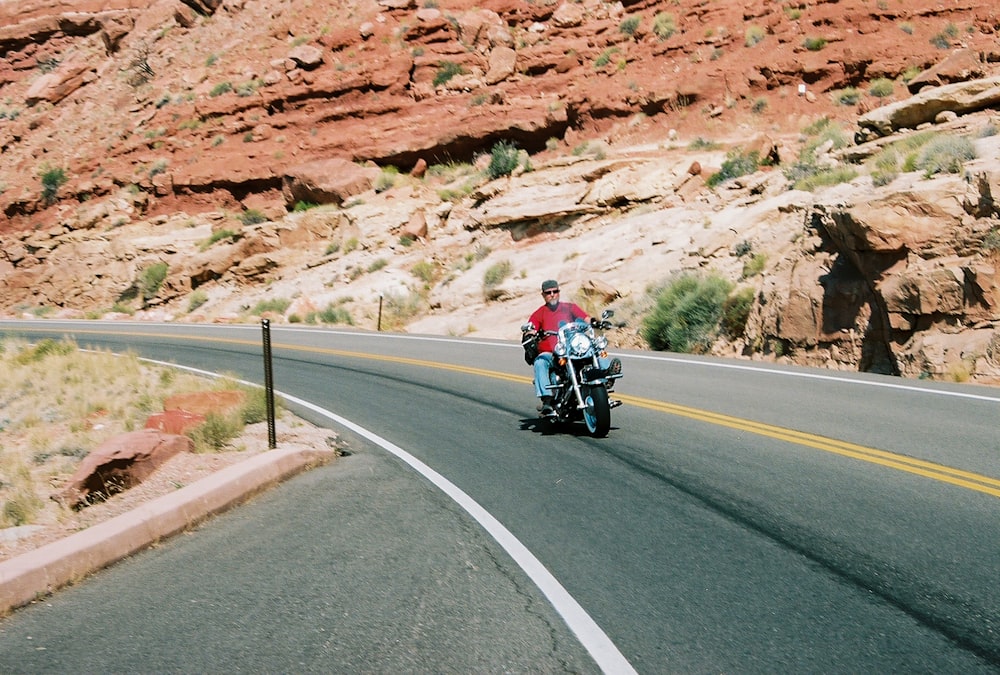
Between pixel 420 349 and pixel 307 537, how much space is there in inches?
535

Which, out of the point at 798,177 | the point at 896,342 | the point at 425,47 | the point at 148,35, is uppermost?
the point at 148,35

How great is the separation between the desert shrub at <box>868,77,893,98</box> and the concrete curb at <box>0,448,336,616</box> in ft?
100

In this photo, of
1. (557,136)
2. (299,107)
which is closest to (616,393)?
(557,136)

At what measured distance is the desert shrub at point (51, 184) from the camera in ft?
166

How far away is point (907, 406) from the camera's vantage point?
10.3 m

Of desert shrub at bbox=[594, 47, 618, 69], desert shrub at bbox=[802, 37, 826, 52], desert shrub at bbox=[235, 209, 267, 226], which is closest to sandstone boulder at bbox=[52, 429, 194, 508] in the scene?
desert shrub at bbox=[802, 37, 826, 52]

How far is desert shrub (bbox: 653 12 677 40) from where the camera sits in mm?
41031

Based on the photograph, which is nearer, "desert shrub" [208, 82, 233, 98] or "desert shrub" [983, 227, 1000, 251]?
"desert shrub" [983, 227, 1000, 251]

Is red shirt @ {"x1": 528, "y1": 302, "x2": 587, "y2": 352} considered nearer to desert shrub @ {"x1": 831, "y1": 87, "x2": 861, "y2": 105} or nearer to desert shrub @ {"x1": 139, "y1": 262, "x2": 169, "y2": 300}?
desert shrub @ {"x1": 831, "y1": 87, "x2": 861, "y2": 105}

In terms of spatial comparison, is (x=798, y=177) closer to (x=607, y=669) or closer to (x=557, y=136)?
(x=557, y=136)

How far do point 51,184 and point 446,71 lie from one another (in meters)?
24.1

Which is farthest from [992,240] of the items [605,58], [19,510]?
[605,58]

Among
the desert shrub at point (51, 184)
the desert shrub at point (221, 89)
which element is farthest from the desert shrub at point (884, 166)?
the desert shrub at point (51, 184)

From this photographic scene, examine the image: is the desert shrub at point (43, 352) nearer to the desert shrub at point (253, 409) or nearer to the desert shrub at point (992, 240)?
the desert shrub at point (253, 409)
